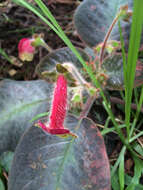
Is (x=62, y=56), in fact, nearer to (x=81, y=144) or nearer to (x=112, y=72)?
(x=112, y=72)

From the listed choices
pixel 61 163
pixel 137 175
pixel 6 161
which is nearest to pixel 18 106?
pixel 6 161

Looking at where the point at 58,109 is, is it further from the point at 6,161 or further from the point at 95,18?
the point at 95,18

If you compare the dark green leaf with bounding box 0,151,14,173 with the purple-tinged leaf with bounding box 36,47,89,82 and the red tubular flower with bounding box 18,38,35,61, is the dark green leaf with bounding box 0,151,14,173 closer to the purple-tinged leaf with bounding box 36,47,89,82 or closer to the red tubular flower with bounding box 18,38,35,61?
the purple-tinged leaf with bounding box 36,47,89,82

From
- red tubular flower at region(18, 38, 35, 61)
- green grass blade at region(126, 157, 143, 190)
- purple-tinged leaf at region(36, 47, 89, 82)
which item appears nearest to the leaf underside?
green grass blade at region(126, 157, 143, 190)

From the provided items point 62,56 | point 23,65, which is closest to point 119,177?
point 62,56

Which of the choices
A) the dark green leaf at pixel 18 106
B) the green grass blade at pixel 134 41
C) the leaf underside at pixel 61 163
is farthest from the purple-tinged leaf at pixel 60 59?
the green grass blade at pixel 134 41

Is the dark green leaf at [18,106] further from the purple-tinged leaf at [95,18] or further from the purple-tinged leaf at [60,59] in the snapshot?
the purple-tinged leaf at [95,18]

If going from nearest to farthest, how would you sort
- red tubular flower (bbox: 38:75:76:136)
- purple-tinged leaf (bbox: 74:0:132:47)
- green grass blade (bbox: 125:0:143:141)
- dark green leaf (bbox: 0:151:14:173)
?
green grass blade (bbox: 125:0:143:141), red tubular flower (bbox: 38:75:76:136), dark green leaf (bbox: 0:151:14:173), purple-tinged leaf (bbox: 74:0:132:47)

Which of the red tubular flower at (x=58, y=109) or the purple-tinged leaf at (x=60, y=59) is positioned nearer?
the red tubular flower at (x=58, y=109)

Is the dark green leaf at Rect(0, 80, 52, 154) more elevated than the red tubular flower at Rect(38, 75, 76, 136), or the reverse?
the red tubular flower at Rect(38, 75, 76, 136)
